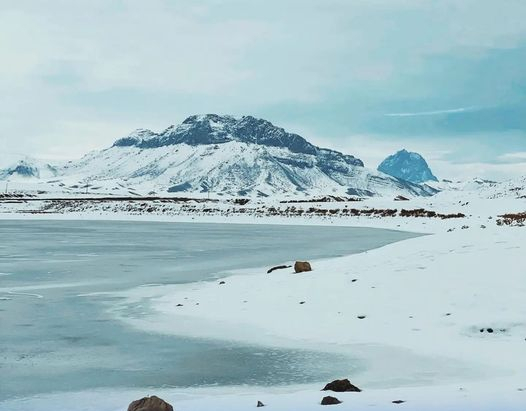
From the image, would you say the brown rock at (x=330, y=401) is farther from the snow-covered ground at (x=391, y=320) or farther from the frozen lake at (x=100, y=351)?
the frozen lake at (x=100, y=351)

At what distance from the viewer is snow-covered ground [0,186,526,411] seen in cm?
846

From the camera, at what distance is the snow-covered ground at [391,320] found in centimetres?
846

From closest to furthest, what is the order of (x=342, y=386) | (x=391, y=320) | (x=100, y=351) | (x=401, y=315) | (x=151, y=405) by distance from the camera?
1. (x=151, y=405)
2. (x=342, y=386)
3. (x=100, y=351)
4. (x=391, y=320)
5. (x=401, y=315)

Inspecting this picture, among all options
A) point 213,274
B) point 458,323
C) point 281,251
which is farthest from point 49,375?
point 281,251

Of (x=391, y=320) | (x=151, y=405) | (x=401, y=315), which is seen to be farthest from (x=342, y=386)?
(x=401, y=315)

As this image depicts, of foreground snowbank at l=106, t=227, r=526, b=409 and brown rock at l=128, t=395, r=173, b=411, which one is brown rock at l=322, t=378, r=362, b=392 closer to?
foreground snowbank at l=106, t=227, r=526, b=409

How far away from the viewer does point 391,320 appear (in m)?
13.1

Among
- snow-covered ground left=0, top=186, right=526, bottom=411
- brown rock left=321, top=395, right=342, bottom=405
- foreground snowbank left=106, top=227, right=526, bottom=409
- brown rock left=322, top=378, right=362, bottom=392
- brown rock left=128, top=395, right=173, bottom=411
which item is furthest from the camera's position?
foreground snowbank left=106, top=227, right=526, bottom=409

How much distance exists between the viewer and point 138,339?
1235 cm

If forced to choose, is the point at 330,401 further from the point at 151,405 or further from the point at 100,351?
the point at 100,351

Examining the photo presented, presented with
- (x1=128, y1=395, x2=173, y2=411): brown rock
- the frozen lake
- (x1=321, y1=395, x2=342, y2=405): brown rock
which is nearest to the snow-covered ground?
(x1=321, y1=395, x2=342, y2=405): brown rock

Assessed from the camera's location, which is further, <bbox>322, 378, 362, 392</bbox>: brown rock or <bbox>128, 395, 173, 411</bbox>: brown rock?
<bbox>322, 378, 362, 392</bbox>: brown rock

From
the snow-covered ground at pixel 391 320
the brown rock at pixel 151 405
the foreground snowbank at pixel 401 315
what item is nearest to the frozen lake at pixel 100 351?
the snow-covered ground at pixel 391 320

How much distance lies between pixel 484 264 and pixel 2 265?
1936cm
